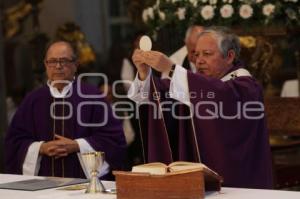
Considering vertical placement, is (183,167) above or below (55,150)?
above

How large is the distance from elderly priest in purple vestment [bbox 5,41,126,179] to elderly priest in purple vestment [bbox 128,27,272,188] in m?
1.05

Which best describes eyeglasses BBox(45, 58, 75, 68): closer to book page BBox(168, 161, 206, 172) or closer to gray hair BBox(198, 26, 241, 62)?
gray hair BBox(198, 26, 241, 62)

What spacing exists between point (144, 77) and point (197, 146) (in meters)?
0.56

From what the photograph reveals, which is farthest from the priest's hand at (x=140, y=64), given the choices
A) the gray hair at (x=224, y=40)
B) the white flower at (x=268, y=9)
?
the white flower at (x=268, y=9)

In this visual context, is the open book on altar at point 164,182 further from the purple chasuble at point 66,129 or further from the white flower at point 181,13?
the white flower at point 181,13

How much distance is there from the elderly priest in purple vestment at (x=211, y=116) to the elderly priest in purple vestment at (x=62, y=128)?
3.43ft

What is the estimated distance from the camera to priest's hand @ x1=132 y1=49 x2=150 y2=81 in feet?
17.9

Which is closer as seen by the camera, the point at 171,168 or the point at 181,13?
the point at 171,168

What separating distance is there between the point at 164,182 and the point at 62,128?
8.52 ft

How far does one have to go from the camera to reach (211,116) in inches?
227

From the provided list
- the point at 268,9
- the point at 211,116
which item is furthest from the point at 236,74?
the point at 268,9

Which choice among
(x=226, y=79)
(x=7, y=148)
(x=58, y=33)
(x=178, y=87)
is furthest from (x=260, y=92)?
(x=58, y=33)

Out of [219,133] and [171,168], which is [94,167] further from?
[219,133]

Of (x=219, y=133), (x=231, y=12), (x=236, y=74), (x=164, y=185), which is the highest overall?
(x=231, y=12)
